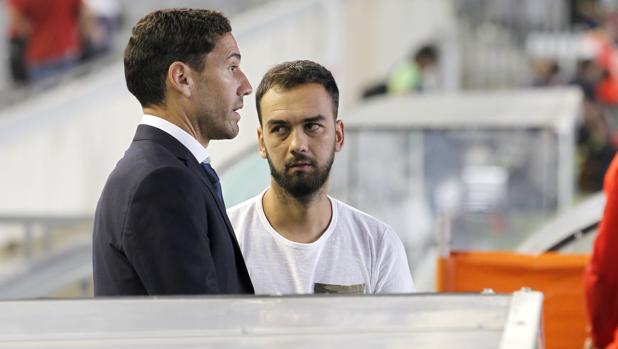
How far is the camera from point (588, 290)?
464cm

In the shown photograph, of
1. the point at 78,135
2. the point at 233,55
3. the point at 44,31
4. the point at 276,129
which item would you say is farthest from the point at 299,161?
the point at 44,31

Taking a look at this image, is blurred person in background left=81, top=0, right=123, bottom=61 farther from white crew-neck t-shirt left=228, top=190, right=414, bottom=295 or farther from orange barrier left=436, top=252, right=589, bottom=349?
white crew-neck t-shirt left=228, top=190, right=414, bottom=295

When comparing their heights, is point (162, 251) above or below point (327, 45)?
below

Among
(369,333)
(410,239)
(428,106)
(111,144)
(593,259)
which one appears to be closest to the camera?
(369,333)

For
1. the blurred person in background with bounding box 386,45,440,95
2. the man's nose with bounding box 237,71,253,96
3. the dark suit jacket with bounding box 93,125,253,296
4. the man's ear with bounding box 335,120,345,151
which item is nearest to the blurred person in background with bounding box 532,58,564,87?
the blurred person in background with bounding box 386,45,440,95

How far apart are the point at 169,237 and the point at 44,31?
397 inches

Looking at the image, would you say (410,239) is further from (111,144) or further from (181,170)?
(181,170)

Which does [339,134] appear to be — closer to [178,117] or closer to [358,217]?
[358,217]

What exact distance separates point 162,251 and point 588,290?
1976mm

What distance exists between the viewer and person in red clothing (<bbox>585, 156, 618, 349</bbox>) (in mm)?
4473

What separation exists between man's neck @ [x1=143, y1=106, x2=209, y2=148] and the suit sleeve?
0.25 meters

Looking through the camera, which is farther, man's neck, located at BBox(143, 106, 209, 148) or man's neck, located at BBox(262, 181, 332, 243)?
man's neck, located at BBox(262, 181, 332, 243)

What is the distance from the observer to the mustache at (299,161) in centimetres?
369

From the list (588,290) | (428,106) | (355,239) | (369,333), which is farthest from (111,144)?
(369,333)
